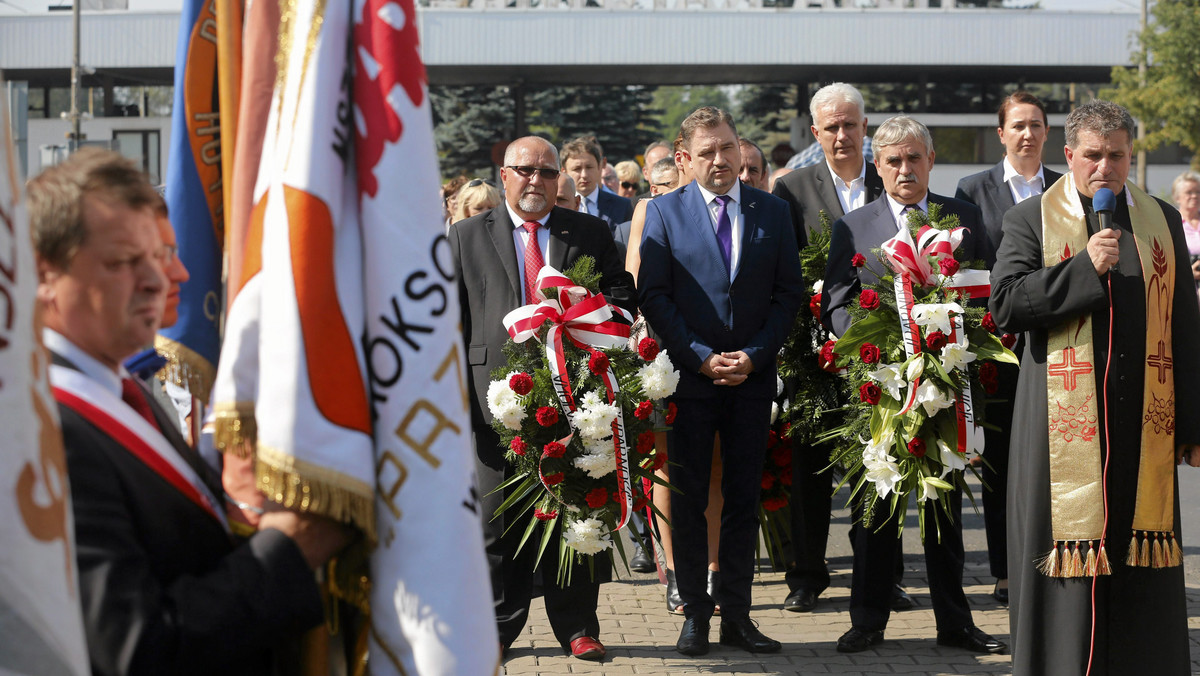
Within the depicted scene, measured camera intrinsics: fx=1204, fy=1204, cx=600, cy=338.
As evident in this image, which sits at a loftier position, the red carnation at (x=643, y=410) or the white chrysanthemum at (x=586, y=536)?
the red carnation at (x=643, y=410)

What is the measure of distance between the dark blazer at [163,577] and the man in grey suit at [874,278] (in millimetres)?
4277

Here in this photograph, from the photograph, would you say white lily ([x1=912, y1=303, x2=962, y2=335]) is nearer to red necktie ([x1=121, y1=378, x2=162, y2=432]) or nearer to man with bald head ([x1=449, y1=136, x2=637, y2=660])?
man with bald head ([x1=449, y1=136, x2=637, y2=660])

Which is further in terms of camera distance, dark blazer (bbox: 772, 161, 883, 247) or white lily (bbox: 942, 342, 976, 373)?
dark blazer (bbox: 772, 161, 883, 247)

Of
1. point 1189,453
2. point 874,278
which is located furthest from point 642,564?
point 1189,453

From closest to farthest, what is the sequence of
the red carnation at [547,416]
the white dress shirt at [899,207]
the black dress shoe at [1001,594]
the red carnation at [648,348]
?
the red carnation at [547,416] < the red carnation at [648,348] < the white dress shirt at [899,207] < the black dress shoe at [1001,594]

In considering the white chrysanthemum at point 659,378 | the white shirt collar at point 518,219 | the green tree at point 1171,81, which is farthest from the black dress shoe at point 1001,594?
the green tree at point 1171,81

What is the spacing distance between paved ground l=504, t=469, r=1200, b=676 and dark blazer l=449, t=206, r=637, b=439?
114 cm

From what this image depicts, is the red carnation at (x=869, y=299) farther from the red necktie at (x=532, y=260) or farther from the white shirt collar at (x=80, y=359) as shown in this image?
the white shirt collar at (x=80, y=359)

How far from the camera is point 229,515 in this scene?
208 cm

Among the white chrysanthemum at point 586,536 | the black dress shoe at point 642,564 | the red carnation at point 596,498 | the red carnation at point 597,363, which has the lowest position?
the black dress shoe at point 642,564

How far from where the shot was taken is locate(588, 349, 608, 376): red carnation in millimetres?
5387

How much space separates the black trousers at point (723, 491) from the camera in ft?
19.6

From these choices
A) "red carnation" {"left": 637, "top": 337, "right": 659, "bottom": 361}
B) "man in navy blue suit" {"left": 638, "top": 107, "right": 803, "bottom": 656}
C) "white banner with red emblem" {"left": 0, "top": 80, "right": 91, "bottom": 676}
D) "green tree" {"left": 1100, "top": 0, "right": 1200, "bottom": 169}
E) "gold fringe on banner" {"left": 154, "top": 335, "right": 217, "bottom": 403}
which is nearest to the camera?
"white banner with red emblem" {"left": 0, "top": 80, "right": 91, "bottom": 676}

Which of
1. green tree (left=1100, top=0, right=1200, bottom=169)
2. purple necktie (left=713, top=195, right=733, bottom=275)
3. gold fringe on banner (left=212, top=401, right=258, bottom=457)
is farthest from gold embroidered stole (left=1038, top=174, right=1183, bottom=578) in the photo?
green tree (left=1100, top=0, right=1200, bottom=169)
